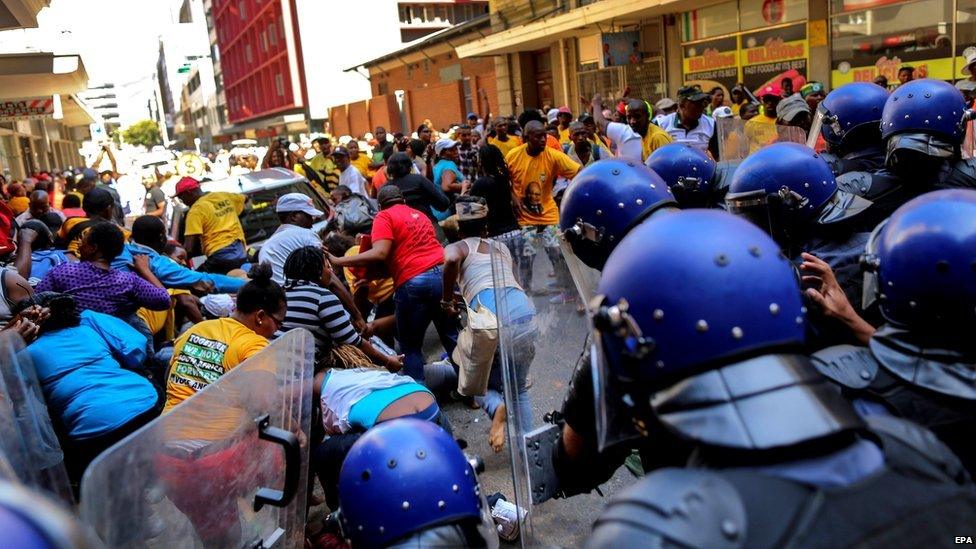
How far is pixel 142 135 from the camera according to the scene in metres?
135

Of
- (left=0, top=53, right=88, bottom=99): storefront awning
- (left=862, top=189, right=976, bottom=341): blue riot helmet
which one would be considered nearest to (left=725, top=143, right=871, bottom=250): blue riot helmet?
(left=862, top=189, right=976, bottom=341): blue riot helmet

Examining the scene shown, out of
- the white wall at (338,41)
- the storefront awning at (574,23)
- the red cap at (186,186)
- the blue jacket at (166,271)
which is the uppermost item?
the white wall at (338,41)

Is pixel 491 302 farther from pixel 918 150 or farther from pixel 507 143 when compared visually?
pixel 507 143

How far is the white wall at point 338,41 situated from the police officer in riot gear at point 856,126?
42460 millimetres

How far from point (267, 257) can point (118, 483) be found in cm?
382

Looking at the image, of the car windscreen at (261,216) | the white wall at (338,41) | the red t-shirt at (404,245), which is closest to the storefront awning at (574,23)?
the car windscreen at (261,216)

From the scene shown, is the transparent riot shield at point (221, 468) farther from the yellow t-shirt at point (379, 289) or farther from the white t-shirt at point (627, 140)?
the white t-shirt at point (627, 140)

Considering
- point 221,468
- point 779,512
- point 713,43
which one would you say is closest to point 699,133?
point 221,468

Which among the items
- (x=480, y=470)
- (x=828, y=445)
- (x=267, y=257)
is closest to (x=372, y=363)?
(x=267, y=257)

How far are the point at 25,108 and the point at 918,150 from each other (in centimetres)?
1701

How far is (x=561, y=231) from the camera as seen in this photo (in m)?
2.78

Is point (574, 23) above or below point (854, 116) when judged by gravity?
above

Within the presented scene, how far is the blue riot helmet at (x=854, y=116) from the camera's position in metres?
4.09

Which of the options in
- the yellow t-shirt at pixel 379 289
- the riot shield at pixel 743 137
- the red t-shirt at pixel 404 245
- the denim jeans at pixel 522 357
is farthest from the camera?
the riot shield at pixel 743 137
